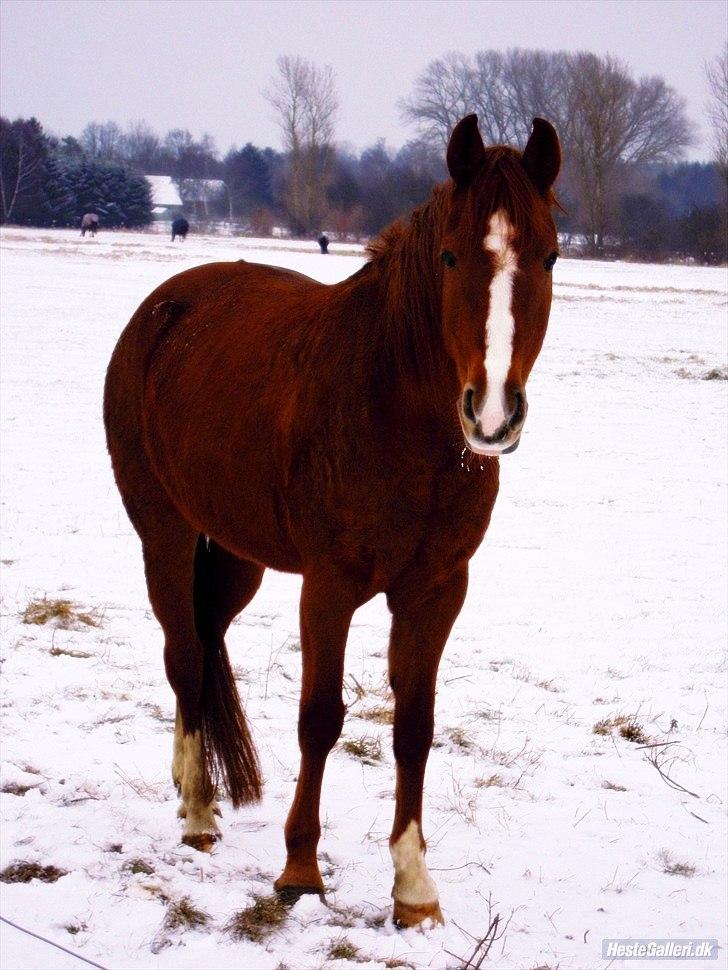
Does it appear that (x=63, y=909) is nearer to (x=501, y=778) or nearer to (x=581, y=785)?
(x=501, y=778)

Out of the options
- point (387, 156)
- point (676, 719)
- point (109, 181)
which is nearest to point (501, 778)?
point (676, 719)

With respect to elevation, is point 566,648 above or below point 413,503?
below

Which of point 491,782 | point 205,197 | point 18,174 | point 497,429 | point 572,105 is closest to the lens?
point 497,429

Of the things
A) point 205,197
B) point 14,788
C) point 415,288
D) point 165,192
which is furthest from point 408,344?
point 165,192

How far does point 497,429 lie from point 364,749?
2.07 meters

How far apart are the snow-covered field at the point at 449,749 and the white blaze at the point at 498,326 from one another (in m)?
1.48

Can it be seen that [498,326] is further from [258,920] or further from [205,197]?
[205,197]

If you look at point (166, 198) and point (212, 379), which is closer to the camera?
point (212, 379)

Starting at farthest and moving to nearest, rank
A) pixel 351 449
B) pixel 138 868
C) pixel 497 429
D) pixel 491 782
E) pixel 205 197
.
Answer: pixel 205 197 < pixel 491 782 < pixel 138 868 < pixel 351 449 < pixel 497 429

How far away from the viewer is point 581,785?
11.8 ft

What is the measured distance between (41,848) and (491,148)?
2358 millimetres

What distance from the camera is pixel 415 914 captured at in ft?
8.87

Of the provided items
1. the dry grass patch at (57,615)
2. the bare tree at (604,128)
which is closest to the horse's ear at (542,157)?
the dry grass patch at (57,615)

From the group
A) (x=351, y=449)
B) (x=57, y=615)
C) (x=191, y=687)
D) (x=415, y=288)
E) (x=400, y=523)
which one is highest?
(x=415, y=288)
